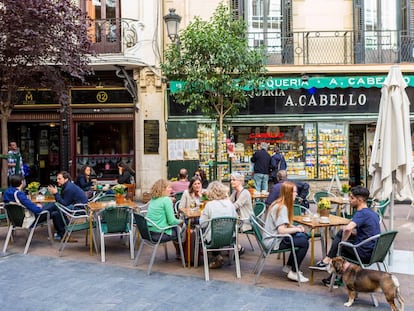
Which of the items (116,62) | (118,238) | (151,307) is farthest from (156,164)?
(151,307)

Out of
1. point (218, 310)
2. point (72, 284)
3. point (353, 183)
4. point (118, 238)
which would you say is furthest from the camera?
point (353, 183)

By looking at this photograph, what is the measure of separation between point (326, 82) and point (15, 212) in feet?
32.9

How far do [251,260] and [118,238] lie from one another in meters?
2.95

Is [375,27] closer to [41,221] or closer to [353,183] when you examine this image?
[353,183]

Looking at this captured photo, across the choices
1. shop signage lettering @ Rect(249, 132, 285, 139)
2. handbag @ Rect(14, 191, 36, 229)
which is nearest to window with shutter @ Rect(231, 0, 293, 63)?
shop signage lettering @ Rect(249, 132, 285, 139)

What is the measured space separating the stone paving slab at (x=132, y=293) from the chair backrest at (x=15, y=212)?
118 cm

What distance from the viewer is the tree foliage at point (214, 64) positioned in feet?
36.6

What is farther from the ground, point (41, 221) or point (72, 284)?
point (41, 221)

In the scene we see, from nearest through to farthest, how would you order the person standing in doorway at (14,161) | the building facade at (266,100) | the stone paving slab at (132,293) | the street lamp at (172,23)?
1. the stone paving slab at (132,293)
2. the street lamp at (172,23)
3. the person standing in doorway at (14,161)
4. the building facade at (266,100)

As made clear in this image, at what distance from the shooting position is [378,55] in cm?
1447

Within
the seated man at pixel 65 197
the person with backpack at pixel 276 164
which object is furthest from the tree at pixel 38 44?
the person with backpack at pixel 276 164

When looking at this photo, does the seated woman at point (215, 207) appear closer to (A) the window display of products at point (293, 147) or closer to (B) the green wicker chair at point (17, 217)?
(B) the green wicker chair at point (17, 217)

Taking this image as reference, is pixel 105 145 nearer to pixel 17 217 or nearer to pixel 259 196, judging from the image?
pixel 259 196

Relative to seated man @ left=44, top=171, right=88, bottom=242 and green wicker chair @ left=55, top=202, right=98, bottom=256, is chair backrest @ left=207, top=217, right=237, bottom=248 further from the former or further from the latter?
seated man @ left=44, top=171, right=88, bottom=242
